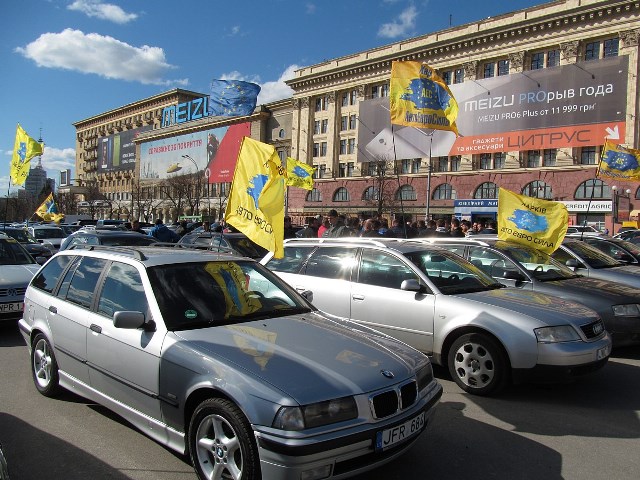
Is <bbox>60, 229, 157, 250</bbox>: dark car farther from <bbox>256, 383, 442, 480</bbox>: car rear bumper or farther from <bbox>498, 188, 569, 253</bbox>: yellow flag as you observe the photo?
<bbox>256, 383, 442, 480</bbox>: car rear bumper

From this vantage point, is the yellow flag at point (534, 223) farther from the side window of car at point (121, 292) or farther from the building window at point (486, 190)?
the building window at point (486, 190)

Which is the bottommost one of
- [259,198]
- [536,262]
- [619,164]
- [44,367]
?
[44,367]

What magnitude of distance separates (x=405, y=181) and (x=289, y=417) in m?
52.8

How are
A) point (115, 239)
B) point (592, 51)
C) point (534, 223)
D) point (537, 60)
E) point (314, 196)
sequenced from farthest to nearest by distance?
1. point (314, 196)
2. point (537, 60)
3. point (592, 51)
4. point (115, 239)
5. point (534, 223)

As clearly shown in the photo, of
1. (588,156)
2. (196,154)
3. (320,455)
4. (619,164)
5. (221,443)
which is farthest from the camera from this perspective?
(196,154)

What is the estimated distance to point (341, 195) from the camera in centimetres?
6147

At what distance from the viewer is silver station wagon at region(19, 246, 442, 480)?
2850 millimetres

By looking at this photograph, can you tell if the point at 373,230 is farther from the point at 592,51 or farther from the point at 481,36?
the point at 481,36

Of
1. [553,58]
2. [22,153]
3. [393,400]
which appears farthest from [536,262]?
[553,58]

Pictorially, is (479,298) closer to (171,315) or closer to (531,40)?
(171,315)

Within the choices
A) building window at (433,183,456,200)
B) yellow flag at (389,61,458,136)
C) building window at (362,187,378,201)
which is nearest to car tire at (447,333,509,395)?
yellow flag at (389,61,458,136)

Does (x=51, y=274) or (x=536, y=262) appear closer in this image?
(x=51, y=274)

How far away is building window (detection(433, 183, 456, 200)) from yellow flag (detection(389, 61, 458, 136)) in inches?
1528

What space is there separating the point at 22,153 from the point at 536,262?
16.3m
